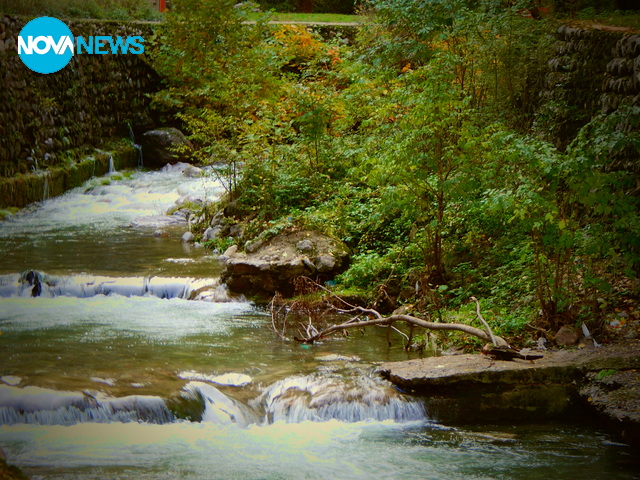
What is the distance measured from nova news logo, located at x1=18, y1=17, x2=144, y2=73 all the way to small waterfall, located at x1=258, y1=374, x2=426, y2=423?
1207 cm

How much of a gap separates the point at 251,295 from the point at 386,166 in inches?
101

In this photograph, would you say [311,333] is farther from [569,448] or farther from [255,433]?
[569,448]

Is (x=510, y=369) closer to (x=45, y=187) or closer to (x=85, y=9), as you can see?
(x=45, y=187)

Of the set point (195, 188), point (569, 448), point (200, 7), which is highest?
point (200, 7)

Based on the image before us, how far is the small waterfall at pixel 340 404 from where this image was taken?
5969 mm

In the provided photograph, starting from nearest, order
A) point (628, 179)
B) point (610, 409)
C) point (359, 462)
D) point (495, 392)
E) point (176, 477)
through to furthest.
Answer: point (176, 477) → point (359, 462) → point (610, 409) → point (495, 392) → point (628, 179)

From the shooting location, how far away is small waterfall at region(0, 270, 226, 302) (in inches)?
363

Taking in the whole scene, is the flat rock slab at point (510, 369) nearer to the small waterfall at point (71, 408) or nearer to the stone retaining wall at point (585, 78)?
the small waterfall at point (71, 408)

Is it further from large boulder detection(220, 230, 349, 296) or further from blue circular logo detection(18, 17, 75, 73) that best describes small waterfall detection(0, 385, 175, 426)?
blue circular logo detection(18, 17, 75, 73)

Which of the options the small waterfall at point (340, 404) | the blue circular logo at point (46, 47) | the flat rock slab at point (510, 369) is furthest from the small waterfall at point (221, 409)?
the blue circular logo at point (46, 47)

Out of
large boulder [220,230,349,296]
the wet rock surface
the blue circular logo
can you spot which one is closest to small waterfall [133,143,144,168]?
the blue circular logo

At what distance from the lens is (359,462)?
5254mm

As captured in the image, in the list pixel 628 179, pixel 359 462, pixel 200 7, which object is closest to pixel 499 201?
pixel 628 179

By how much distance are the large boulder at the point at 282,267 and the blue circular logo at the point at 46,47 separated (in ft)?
29.4
